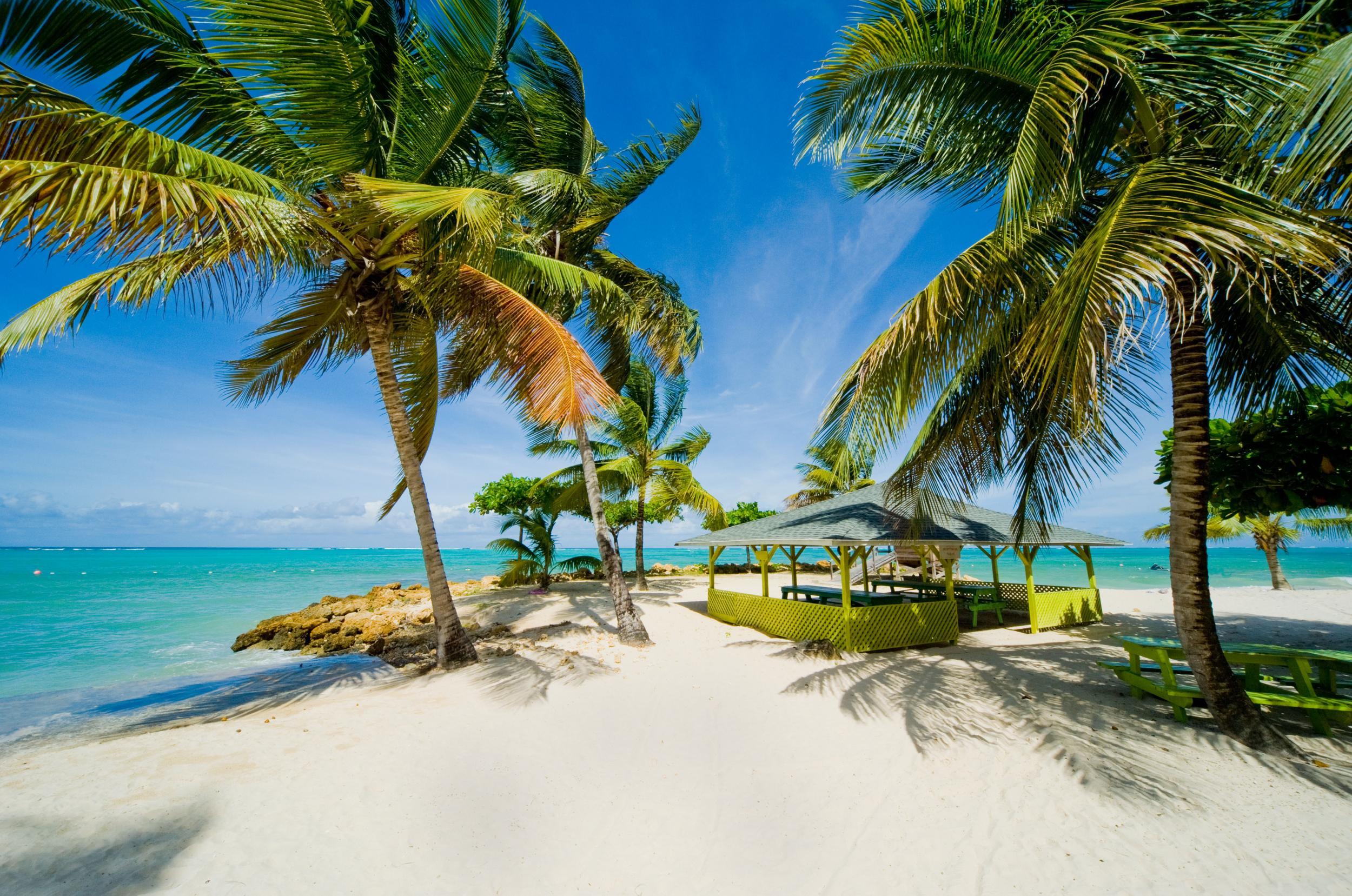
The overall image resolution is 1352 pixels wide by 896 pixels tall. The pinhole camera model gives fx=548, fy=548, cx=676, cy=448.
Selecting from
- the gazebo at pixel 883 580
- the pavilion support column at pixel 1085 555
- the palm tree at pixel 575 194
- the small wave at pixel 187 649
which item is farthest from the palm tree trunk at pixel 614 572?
the small wave at pixel 187 649

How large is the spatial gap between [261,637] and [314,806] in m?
12.6

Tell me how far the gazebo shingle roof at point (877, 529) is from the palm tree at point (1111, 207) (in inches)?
128

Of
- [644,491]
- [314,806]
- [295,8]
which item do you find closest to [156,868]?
[314,806]

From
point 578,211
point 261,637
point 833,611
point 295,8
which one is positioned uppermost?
point 578,211

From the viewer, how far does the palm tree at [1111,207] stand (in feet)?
11.4

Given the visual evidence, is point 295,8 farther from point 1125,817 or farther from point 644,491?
point 644,491

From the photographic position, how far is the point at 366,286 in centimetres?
775

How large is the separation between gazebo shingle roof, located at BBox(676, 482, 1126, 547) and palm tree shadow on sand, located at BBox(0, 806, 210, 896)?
8380 millimetres

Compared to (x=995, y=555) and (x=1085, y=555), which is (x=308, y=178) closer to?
(x=995, y=555)

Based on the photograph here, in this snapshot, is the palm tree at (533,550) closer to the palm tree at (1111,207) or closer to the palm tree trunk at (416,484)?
the palm tree trunk at (416,484)

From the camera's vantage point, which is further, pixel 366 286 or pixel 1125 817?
pixel 366 286

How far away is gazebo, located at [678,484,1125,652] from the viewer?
9664mm

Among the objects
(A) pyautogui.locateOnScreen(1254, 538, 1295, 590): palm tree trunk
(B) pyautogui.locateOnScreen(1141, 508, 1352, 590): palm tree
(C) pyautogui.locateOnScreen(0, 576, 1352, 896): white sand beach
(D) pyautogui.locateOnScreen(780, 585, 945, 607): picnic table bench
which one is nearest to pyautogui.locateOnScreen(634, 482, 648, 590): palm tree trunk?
(D) pyautogui.locateOnScreen(780, 585, 945, 607): picnic table bench

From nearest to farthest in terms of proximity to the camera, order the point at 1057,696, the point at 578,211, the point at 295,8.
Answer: the point at 295,8 < the point at 1057,696 < the point at 578,211
